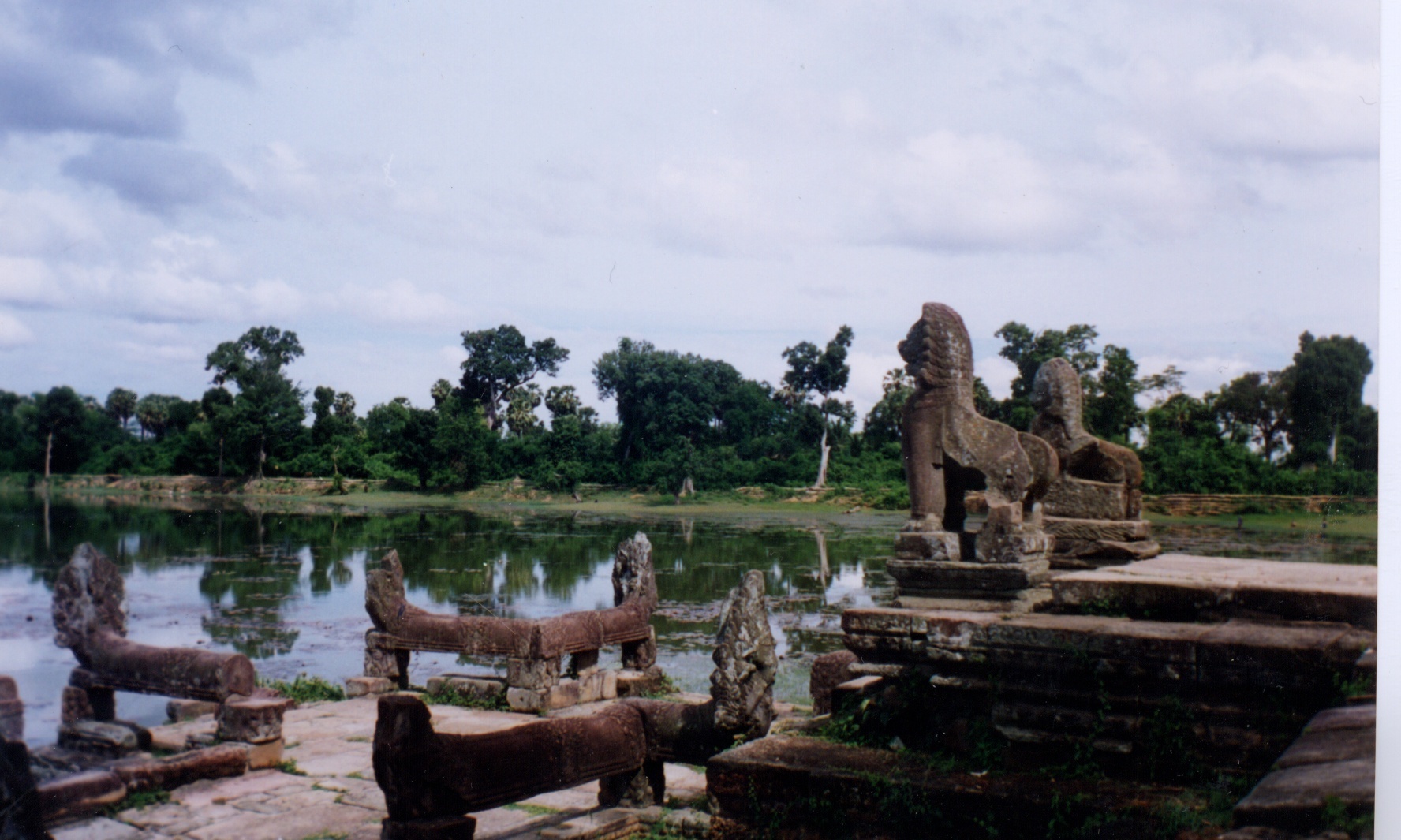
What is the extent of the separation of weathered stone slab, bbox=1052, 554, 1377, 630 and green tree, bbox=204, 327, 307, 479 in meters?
3.73

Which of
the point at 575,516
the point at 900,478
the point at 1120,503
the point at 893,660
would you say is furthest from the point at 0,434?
the point at 900,478

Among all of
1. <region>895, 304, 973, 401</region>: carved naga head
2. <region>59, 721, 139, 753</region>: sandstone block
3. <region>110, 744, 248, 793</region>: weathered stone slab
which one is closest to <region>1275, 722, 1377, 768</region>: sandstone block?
<region>895, 304, 973, 401</region>: carved naga head

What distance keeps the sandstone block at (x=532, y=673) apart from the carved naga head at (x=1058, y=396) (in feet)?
15.2

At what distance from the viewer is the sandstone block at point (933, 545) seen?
5172mm

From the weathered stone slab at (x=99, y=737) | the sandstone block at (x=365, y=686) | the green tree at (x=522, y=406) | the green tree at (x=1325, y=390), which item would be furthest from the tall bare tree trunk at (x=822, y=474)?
the weathered stone slab at (x=99, y=737)

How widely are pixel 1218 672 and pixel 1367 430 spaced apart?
2995 mm

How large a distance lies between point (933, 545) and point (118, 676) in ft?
14.2

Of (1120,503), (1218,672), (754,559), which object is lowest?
(754,559)

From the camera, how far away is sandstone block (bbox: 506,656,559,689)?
8.16 meters

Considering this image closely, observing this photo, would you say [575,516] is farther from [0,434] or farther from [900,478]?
[0,434]

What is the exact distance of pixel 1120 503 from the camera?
6.37 m

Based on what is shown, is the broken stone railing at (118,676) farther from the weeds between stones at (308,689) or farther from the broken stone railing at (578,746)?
the weeds between stones at (308,689)

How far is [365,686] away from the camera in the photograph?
8727 millimetres

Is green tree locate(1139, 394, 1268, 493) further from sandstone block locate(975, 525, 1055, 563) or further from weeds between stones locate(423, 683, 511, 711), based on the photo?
weeds between stones locate(423, 683, 511, 711)
